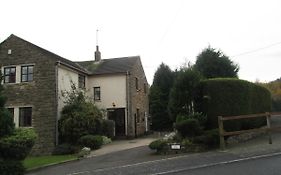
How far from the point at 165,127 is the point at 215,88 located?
989 inches

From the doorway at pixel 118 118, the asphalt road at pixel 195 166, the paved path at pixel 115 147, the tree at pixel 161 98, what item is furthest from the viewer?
the tree at pixel 161 98

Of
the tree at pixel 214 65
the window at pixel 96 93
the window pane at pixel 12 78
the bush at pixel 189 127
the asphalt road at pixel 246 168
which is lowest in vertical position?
the asphalt road at pixel 246 168

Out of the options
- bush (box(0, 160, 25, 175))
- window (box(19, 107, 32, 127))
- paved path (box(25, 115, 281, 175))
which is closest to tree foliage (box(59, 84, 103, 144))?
window (box(19, 107, 32, 127))

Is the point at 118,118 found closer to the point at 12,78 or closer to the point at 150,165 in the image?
the point at 12,78

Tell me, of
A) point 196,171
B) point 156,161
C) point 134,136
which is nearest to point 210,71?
point 134,136

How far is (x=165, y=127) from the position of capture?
1721 inches

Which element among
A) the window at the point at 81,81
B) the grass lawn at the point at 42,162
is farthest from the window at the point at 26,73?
the grass lawn at the point at 42,162

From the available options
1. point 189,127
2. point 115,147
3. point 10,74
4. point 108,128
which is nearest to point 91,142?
point 115,147

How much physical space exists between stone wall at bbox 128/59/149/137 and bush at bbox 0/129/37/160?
53.9 ft

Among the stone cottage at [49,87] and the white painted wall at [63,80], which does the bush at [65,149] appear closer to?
the stone cottage at [49,87]

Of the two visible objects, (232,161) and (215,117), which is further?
(215,117)

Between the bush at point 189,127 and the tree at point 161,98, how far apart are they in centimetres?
2491

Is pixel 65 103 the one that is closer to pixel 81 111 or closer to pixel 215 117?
pixel 81 111

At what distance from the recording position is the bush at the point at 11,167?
50.6ft
